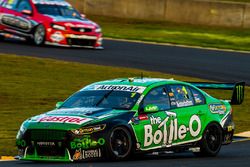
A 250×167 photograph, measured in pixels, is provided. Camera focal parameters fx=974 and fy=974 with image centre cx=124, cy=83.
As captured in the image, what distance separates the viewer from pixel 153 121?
45.2 ft

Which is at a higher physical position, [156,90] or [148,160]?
[156,90]

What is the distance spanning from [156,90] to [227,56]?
16500 millimetres

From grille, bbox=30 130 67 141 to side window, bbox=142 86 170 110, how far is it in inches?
59.4

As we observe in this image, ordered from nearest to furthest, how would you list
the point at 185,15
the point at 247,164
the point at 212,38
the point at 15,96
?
the point at 247,164 < the point at 15,96 < the point at 212,38 < the point at 185,15

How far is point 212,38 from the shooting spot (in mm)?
35500

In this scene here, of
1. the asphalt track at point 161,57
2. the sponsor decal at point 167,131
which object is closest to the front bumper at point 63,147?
the sponsor decal at point 167,131

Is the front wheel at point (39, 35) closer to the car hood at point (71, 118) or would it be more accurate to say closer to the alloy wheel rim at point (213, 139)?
the alloy wheel rim at point (213, 139)

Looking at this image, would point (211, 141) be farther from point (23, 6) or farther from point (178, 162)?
point (23, 6)

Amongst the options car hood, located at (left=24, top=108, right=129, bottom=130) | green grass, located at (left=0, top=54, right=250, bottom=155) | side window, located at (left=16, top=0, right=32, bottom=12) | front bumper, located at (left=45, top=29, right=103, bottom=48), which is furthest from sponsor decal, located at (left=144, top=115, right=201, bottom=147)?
side window, located at (left=16, top=0, right=32, bottom=12)

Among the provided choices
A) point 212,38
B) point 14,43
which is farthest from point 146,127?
point 212,38

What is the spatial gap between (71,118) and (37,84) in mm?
10603

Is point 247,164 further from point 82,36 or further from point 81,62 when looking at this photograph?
point 82,36

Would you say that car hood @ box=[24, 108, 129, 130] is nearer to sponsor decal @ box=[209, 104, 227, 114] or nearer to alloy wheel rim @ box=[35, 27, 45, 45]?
sponsor decal @ box=[209, 104, 227, 114]

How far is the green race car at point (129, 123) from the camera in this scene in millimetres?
13000
